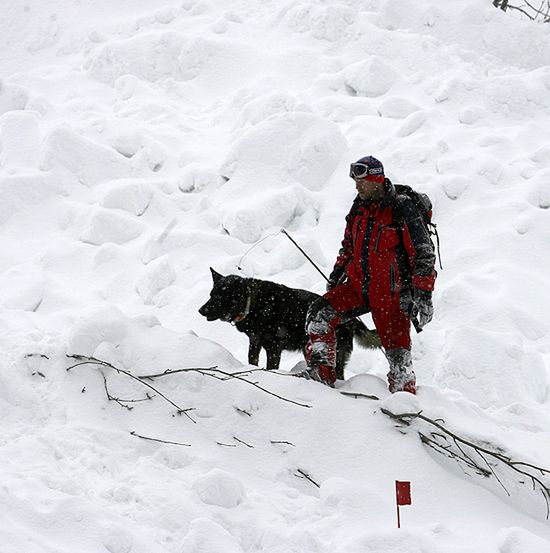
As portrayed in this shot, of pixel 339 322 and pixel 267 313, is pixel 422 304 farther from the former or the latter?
pixel 267 313

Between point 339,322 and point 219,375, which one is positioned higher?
point 339,322

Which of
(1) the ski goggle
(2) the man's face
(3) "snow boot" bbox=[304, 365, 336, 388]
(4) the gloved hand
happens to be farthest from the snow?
(1) the ski goggle

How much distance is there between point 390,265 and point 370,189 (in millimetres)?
554

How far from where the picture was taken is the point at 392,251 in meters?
4.18

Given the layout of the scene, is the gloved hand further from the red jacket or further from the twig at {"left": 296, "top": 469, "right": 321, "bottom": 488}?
the twig at {"left": 296, "top": 469, "right": 321, "bottom": 488}

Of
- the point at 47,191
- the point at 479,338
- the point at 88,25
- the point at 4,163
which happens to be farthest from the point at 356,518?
the point at 88,25

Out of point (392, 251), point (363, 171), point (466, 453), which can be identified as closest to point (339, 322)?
point (392, 251)

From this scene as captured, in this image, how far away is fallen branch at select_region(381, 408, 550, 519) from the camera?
357 centimetres

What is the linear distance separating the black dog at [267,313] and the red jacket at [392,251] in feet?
3.57

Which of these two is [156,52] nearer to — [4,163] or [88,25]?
[88,25]

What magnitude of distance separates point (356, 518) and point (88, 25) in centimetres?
1612

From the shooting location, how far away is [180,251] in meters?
8.45

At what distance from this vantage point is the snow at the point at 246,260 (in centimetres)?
307

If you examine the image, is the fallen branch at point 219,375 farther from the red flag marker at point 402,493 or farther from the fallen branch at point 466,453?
the red flag marker at point 402,493
